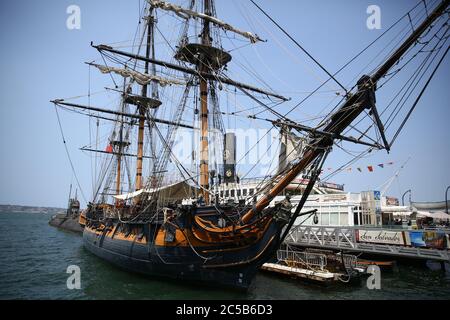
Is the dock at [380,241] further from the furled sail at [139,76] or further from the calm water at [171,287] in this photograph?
the furled sail at [139,76]

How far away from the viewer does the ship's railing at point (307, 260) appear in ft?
53.4

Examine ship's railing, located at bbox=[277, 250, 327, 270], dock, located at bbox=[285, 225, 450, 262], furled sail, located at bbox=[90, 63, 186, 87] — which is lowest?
ship's railing, located at bbox=[277, 250, 327, 270]

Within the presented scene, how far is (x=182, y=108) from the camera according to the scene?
1922cm

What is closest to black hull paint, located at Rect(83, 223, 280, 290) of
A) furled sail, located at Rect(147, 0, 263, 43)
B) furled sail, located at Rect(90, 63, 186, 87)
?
furled sail, located at Rect(147, 0, 263, 43)

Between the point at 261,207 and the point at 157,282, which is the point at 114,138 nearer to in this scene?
the point at 157,282

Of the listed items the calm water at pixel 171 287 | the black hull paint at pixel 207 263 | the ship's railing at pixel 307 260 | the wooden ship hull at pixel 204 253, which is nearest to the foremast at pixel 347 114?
the wooden ship hull at pixel 204 253

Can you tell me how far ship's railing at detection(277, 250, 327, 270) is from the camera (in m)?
16.3

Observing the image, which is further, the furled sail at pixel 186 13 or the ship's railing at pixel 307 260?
the furled sail at pixel 186 13

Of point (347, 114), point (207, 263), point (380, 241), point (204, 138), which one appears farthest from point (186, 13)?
point (380, 241)

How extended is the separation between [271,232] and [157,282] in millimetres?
6374

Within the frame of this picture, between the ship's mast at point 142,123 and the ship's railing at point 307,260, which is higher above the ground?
the ship's mast at point 142,123

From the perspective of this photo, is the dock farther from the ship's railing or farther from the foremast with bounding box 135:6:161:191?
the foremast with bounding box 135:6:161:191
